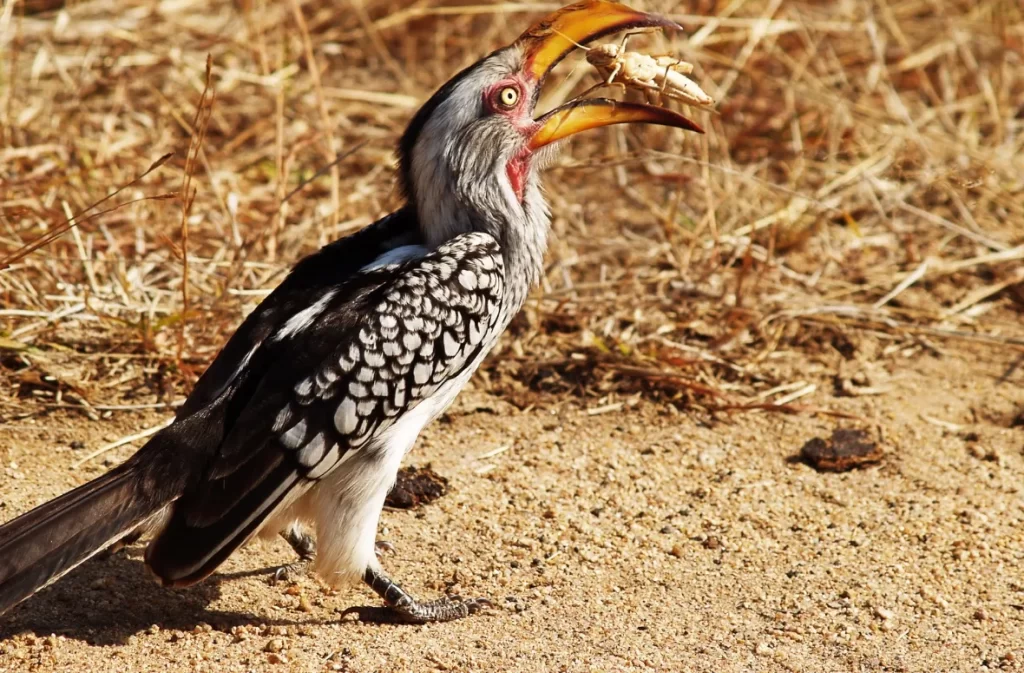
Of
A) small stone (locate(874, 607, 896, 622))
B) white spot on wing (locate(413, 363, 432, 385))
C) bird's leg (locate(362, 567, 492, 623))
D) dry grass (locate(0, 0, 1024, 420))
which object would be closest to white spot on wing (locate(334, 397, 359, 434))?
white spot on wing (locate(413, 363, 432, 385))

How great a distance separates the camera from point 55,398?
4535 mm

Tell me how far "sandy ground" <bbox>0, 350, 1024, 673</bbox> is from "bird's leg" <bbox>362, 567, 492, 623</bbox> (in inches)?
1.9

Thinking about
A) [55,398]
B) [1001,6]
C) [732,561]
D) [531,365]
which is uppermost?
[1001,6]

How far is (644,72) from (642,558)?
1.58 metres

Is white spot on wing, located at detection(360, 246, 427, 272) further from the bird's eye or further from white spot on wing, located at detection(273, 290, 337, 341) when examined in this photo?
the bird's eye

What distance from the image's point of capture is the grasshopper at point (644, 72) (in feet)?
13.2

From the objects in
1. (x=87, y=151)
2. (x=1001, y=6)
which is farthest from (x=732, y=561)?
(x=1001, y=6)

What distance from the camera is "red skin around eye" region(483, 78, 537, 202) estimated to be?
3.89 meters

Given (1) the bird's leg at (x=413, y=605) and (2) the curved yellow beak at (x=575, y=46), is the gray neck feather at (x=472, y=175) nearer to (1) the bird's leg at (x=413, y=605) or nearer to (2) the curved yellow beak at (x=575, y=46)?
(2) the curved yellow beak at (x=575, y=46)

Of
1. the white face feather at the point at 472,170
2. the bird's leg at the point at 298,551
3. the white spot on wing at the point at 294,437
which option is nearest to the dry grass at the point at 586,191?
the white face feather at the point at 472,170

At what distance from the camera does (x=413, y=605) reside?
3.64 metres

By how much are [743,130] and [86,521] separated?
14.4ft

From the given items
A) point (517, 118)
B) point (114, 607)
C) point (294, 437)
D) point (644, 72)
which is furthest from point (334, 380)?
point (644, 72)

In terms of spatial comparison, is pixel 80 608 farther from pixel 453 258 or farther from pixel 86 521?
pixel 453 258
